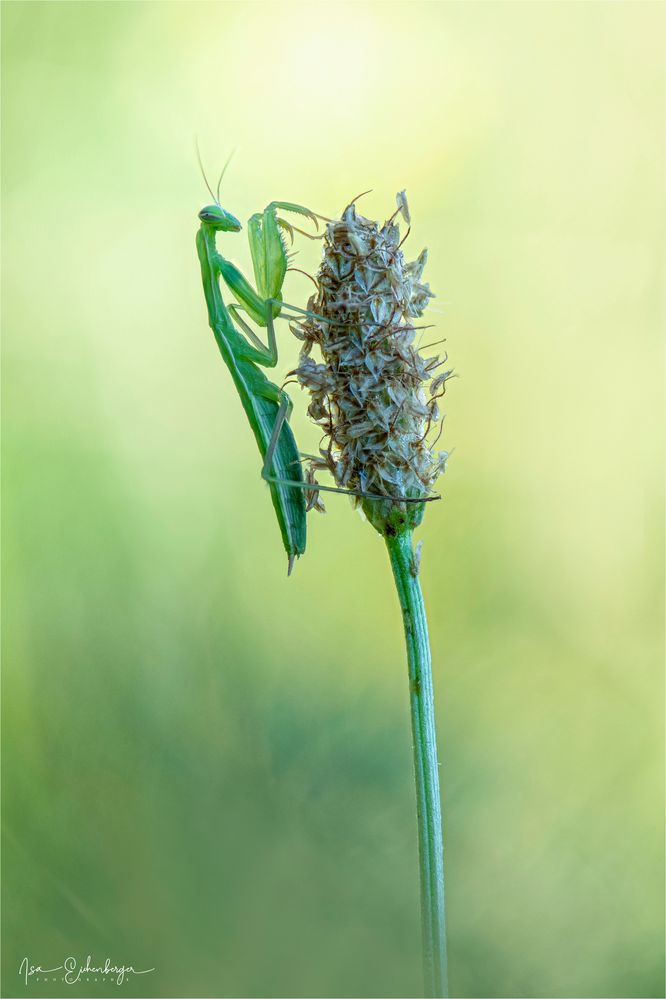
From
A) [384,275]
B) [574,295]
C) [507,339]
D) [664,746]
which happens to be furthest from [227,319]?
[664,746]

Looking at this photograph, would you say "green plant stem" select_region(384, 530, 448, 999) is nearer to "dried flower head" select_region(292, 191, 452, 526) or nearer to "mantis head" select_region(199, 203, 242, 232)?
"dried flower head" select_region(292, 191, 452, 526)

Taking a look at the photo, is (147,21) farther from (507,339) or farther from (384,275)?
(384,275)

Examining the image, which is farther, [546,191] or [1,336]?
[1,336]

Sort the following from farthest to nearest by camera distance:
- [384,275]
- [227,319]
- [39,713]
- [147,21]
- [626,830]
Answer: [147,21], [39,713], [626,830], [227,319], [384,275]

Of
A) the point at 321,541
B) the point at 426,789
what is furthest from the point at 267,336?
the point at 426,789
